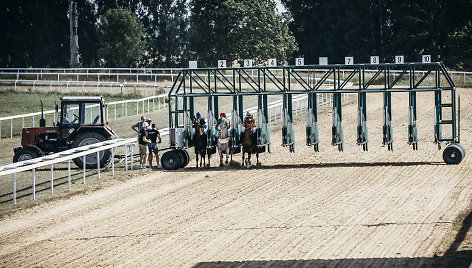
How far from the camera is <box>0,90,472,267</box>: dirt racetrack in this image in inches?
420

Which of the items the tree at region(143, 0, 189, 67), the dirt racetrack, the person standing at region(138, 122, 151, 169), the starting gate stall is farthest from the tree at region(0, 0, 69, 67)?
the dirt racetrack

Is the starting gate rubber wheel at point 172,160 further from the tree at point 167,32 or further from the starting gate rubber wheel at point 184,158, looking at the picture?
the tree at point 167,32

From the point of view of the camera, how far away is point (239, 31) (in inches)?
1780

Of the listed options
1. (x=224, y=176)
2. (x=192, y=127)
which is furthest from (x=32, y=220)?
(x=192, y=127)

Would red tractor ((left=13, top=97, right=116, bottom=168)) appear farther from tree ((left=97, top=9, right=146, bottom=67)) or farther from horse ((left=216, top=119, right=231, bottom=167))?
tree ((left=97, top=9, right=146, bottom=67))

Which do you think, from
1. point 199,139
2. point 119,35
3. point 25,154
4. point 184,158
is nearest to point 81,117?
point 25,154

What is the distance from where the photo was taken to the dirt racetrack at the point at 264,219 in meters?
10.7

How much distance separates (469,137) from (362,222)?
11.5 meters

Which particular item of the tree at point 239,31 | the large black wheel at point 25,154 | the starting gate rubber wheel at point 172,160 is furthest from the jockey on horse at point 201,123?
the tree at point 239,31

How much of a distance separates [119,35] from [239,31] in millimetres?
10496

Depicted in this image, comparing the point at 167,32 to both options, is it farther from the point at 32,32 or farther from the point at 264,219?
the point at 264,219

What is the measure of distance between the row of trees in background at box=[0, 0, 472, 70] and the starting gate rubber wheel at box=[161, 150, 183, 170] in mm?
26478

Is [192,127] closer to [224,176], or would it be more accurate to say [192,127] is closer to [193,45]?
[224,176]

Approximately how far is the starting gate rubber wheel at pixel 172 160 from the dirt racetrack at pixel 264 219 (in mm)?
445
